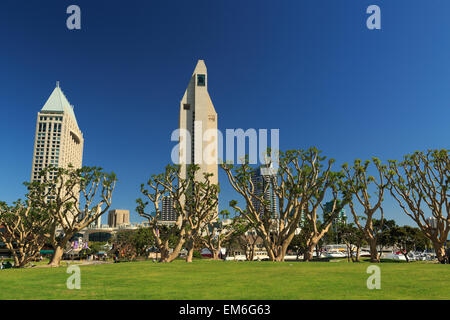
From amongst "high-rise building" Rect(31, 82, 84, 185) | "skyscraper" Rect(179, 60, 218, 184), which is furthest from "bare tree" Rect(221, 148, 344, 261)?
"high-rise building" Rect(31, 82, 84, 185)

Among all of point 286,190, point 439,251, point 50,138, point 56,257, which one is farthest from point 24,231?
point 50,138

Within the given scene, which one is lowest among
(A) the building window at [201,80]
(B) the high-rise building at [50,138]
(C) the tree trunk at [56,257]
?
(C) the tree trunk at [56,257]

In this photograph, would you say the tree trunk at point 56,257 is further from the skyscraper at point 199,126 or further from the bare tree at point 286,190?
the skyscraper at point 199,126

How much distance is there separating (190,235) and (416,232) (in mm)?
44277

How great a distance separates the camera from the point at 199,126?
165125 millimetres

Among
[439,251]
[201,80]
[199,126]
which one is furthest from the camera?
[201,80]

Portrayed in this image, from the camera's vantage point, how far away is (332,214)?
37.3 m

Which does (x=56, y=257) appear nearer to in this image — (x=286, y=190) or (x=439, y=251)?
(x=286, y=190)

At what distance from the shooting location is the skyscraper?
527 ft

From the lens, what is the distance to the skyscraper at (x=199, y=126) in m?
161

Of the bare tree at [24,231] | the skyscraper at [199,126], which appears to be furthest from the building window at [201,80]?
the bare tree at [24,231]

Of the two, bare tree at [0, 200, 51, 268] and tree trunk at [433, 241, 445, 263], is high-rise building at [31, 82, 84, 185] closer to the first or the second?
bare tree at [0, 200, 51, 268]
